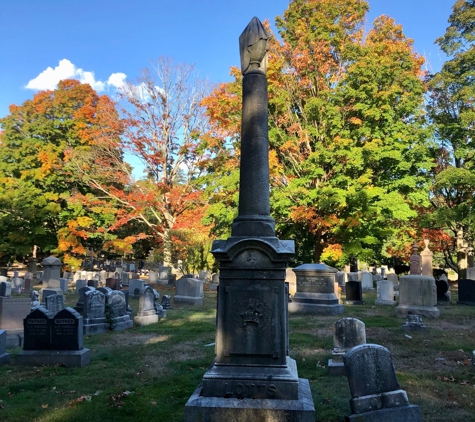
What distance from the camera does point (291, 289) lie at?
55.7ft

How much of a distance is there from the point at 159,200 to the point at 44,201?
381 inches

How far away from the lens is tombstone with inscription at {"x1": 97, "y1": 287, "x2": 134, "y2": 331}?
1056cm

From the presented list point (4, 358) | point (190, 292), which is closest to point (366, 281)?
point (190, 292)

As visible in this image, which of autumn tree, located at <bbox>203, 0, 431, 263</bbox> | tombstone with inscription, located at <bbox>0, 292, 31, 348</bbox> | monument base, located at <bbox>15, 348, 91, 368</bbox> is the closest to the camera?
monument base, located at <bbox>15, 348, 91, 368</bbox>

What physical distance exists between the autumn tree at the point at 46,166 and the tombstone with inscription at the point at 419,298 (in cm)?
2019

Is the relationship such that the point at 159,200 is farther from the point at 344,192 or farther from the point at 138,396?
the point at 138,396

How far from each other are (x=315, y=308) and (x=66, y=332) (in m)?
8.13

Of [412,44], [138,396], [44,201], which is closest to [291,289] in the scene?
[138,396]

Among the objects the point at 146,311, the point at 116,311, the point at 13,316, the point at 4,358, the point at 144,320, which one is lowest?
the point at 144,320

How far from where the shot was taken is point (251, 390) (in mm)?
4117

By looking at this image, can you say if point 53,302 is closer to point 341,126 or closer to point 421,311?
point 421,311

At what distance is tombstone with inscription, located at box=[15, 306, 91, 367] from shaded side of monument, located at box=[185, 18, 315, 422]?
3623 mm

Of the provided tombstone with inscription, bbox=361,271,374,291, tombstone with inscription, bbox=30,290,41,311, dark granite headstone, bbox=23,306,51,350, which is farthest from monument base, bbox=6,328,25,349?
tombstone with inscription, bbox=361,271,374,291

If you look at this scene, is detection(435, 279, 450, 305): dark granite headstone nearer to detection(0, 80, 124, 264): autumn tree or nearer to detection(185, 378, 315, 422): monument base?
detection(185, 378, 315, 422): monument base
